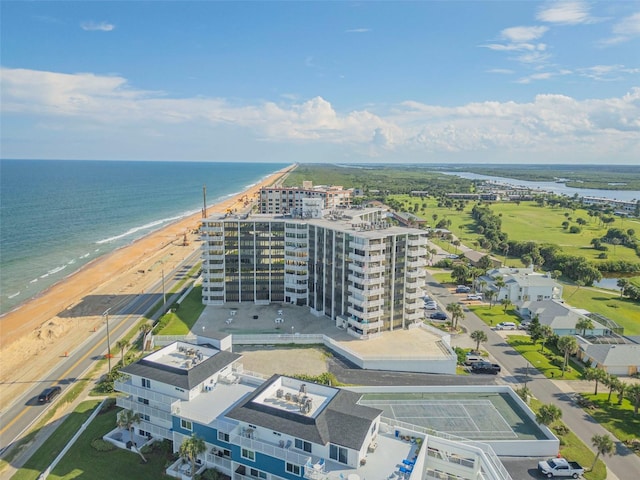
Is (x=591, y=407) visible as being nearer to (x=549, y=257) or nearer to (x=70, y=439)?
(x=70, y=439)

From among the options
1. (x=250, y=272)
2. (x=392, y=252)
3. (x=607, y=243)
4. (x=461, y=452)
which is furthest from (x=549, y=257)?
(x=461, y=452)

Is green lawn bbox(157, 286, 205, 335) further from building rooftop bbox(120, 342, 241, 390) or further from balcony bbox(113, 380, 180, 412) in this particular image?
balcony bbox(113, 380, 180, 412)

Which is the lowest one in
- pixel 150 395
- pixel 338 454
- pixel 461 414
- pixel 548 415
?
Result: pixel 461 414

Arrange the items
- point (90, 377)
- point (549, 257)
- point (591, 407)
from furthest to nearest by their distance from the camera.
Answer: point (549, 257) < point (90, 377) < point (591, 407)

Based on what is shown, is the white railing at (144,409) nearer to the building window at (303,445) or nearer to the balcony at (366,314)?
the building window at (303,445)

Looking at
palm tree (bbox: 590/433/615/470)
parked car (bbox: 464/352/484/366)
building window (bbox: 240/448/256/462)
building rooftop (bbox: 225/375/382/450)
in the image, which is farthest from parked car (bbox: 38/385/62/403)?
palm tree (bbox: 590/433/615/470)

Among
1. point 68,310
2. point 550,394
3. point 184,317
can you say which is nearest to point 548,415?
point 550,394

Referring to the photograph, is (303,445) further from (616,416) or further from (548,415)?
(616,416)
